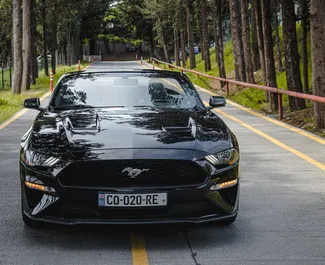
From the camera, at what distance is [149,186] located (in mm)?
5973

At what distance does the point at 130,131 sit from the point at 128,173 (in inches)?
24.3

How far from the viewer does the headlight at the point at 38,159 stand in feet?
19.9

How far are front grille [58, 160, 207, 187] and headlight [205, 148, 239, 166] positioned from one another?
0.32 metres

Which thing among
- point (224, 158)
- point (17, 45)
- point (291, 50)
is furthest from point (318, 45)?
point (17, 45)

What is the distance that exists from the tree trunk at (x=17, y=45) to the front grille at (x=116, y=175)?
26.0 metres

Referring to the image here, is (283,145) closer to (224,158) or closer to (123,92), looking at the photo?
(123,92)

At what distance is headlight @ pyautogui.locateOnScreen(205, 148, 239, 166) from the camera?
20.3ft

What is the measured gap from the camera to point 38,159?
A: 6152mm

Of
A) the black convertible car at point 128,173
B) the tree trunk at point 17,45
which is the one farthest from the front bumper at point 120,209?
the tree trunk at point 17,45

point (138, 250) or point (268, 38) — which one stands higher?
point (268, 38)

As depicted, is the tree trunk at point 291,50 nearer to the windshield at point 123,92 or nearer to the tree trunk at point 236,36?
the tree trunk at point 236,36

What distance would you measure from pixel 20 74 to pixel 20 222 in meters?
26.0

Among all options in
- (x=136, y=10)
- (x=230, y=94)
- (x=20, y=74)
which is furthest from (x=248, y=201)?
(x=136, y=10)

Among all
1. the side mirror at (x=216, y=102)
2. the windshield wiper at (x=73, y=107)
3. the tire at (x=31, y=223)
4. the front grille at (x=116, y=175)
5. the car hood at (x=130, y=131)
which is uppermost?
the windshield wiper at (x=73, y=107)
